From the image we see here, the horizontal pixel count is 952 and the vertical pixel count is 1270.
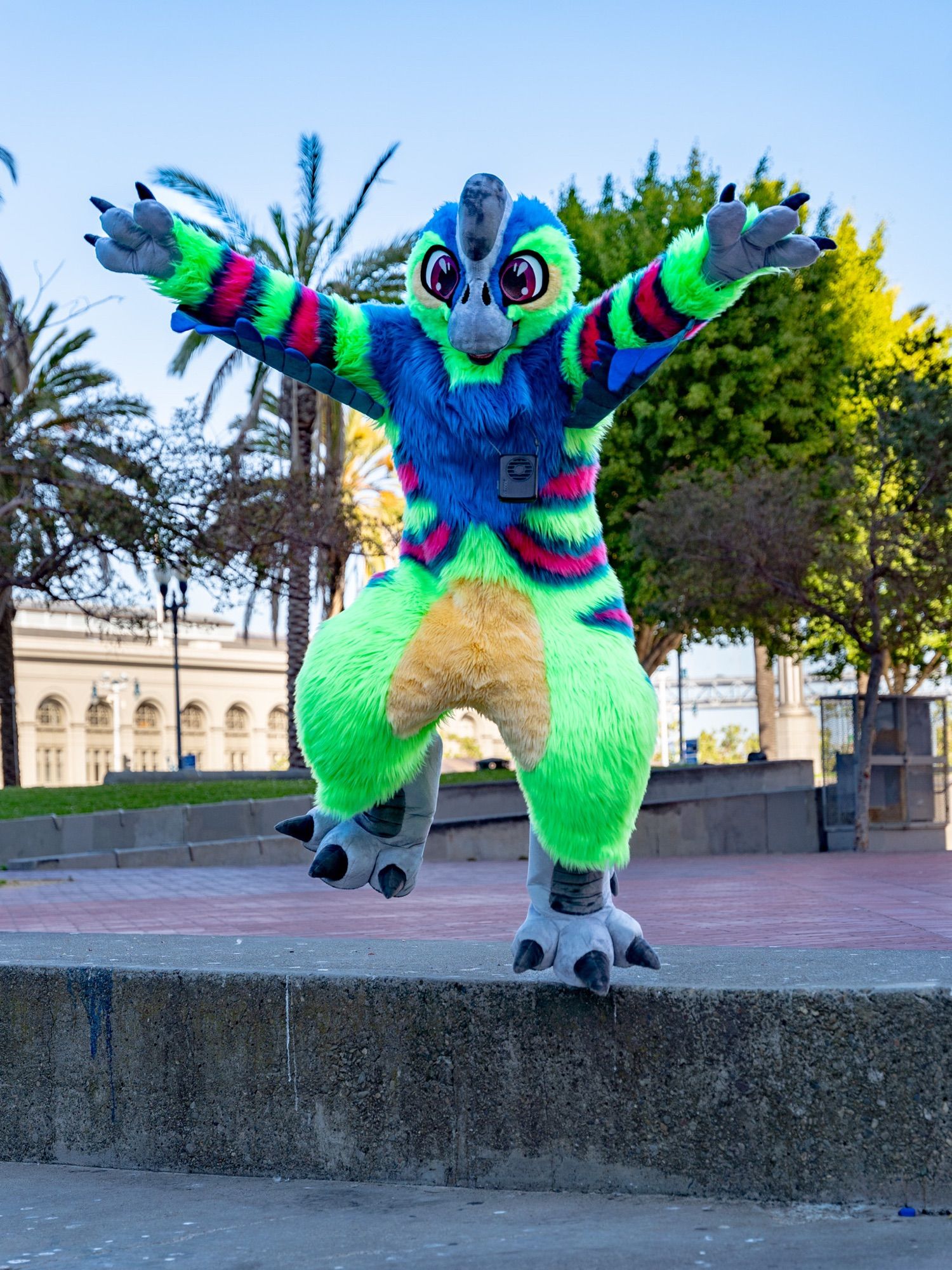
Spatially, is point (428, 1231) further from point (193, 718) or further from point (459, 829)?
point (193, 718)

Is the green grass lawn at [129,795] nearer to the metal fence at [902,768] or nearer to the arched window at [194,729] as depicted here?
the metal fence at [902,768]

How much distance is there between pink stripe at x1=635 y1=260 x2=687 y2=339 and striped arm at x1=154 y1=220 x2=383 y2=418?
78cm

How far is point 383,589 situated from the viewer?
381cm

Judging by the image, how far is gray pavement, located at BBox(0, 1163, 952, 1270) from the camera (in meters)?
2.84

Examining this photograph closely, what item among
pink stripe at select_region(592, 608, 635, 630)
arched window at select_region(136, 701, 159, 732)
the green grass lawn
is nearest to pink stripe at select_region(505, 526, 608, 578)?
pink stripe at select_region(592, 608, 635, 630)

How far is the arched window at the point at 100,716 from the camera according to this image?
63.4 meters

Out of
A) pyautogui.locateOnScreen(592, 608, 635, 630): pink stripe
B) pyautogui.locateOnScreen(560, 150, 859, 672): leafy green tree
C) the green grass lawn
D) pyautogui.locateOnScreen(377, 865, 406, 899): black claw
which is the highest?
pyautogui.locateOnScreen(560, 150, 859, 672): leafy green tree

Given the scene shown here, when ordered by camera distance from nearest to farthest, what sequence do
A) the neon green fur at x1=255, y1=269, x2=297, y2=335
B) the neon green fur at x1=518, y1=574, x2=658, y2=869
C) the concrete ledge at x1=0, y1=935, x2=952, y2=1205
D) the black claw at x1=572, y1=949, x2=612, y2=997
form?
the concrete ledge at x1=0, y1=935, x2=952, y2=1205, the black claw at x1=572, y1=949, x2=612, y2=997, the neon green fur at x1=518, y1=574, x2=658, y2=869, the neon green fur at x1=255, y1=269, x2=297, y2=335

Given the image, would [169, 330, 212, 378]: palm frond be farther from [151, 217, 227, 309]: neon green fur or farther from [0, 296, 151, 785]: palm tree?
[151, 217, 227, 309]: neon green fur

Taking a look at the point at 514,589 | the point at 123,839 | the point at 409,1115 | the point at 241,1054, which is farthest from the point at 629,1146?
the point at 123,839

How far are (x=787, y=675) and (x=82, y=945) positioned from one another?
174 ft

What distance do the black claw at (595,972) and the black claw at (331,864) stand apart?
669 mm

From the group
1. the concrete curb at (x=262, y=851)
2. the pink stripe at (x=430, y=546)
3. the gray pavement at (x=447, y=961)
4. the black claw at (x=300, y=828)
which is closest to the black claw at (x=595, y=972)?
the gray pavement at (x=447, y=961)

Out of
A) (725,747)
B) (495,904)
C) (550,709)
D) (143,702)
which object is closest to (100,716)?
(143,702)
